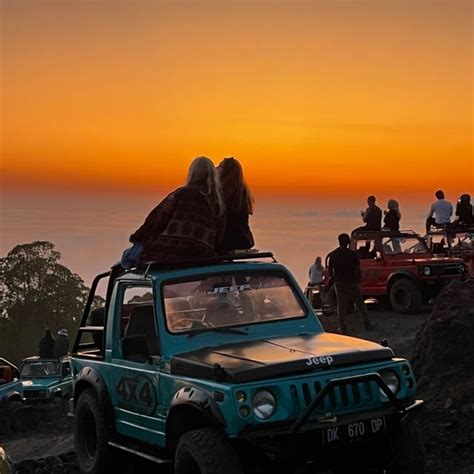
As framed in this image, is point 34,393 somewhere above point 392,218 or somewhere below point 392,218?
below

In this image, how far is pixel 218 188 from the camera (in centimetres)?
852

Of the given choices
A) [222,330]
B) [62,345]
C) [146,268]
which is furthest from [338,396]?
[62,345]

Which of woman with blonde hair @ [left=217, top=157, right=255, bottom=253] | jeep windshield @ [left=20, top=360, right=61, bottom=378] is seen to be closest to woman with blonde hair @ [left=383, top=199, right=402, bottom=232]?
jeep windshield @ [left=20, top=360, right=61, bottom=378]

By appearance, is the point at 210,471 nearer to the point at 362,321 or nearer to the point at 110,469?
the point at 110,469

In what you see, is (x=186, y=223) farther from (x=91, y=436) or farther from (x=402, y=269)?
(x=402, y=269)

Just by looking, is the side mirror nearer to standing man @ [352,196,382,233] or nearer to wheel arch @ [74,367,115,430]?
wheel arch @ [74,367,115,430]

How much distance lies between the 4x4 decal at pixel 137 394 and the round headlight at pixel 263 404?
4.32ft

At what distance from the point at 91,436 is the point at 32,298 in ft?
171

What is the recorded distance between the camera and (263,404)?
6.55 meters

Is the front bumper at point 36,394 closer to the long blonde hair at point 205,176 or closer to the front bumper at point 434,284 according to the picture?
the front bumper at point 434,284

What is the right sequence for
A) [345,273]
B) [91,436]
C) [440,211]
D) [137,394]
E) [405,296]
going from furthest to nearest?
1. [440,211]
2. [405,296]
3. [345,273]
4. [91,436]
5. [137,394]

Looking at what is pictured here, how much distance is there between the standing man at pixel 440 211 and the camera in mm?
21312

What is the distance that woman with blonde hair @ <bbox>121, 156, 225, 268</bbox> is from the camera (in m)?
8.34

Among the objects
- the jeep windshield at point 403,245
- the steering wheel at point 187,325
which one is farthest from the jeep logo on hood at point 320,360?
the jeep windshield at point 403,245
